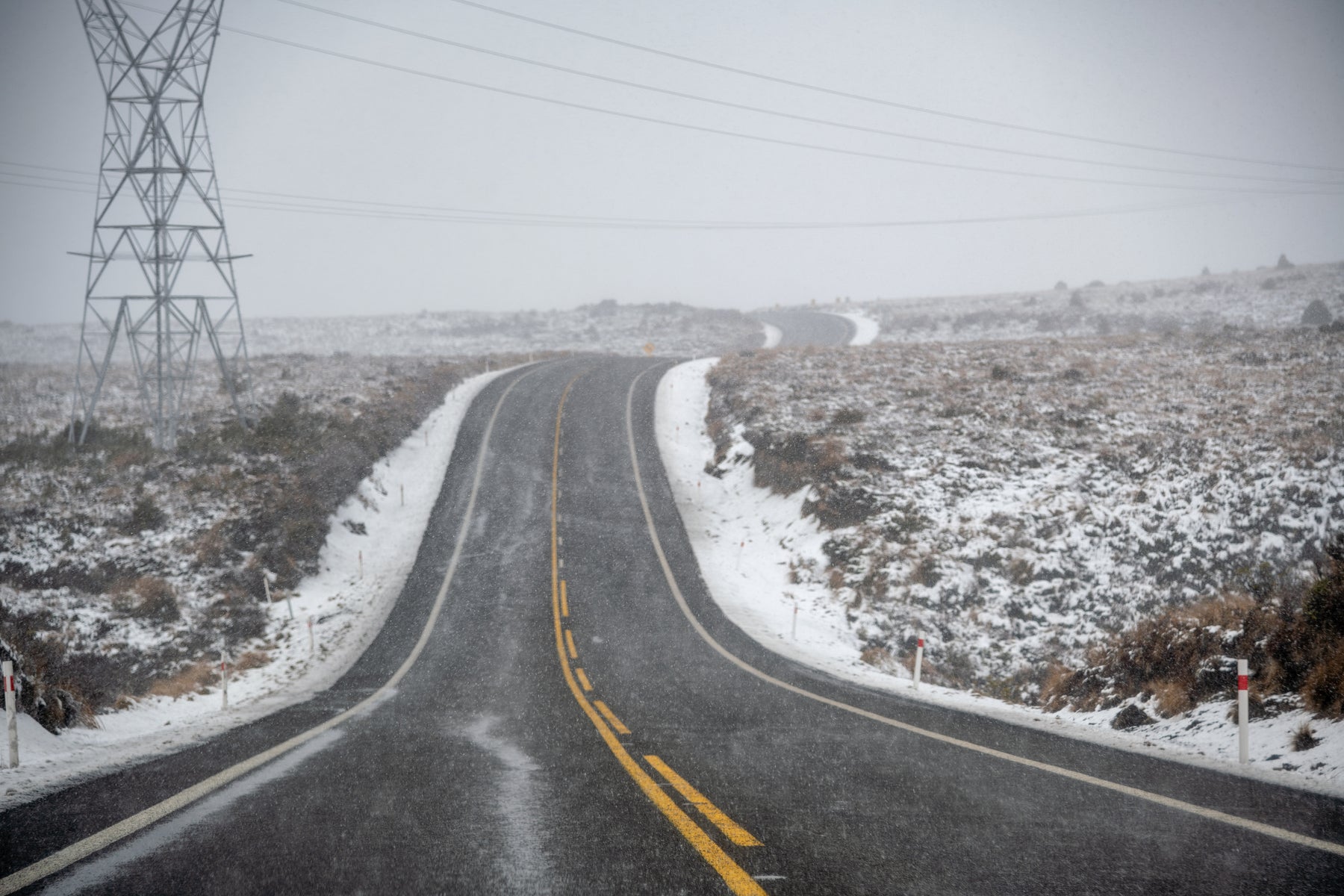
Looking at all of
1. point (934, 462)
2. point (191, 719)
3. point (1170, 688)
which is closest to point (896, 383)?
point (934, 462)

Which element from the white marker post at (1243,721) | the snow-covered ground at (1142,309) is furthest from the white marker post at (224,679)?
the snow-covered ground at (1142,309)

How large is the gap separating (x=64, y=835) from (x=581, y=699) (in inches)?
255

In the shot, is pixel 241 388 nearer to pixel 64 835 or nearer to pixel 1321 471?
pixel 64 835

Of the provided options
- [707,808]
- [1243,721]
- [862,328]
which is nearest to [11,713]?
[707,808]

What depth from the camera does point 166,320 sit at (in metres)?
22.0

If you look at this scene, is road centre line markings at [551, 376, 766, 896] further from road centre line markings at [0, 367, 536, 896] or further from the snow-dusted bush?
the snow-dusted bush

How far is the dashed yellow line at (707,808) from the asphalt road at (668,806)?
1.1 inches

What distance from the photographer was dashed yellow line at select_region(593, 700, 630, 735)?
8.23 meters

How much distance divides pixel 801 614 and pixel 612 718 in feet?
29.1

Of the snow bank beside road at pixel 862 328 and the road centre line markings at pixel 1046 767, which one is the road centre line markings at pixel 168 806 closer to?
the road centre line markings at pixel 1046 767

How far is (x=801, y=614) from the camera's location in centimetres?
1692

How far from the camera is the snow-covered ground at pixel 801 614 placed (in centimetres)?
628

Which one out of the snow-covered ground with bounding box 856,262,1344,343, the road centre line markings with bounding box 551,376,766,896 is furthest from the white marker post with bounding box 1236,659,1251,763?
the snow-covered ground with bounding box 856,262,1344,343

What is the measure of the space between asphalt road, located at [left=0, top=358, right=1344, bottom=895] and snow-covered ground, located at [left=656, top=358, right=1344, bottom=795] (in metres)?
0.72
